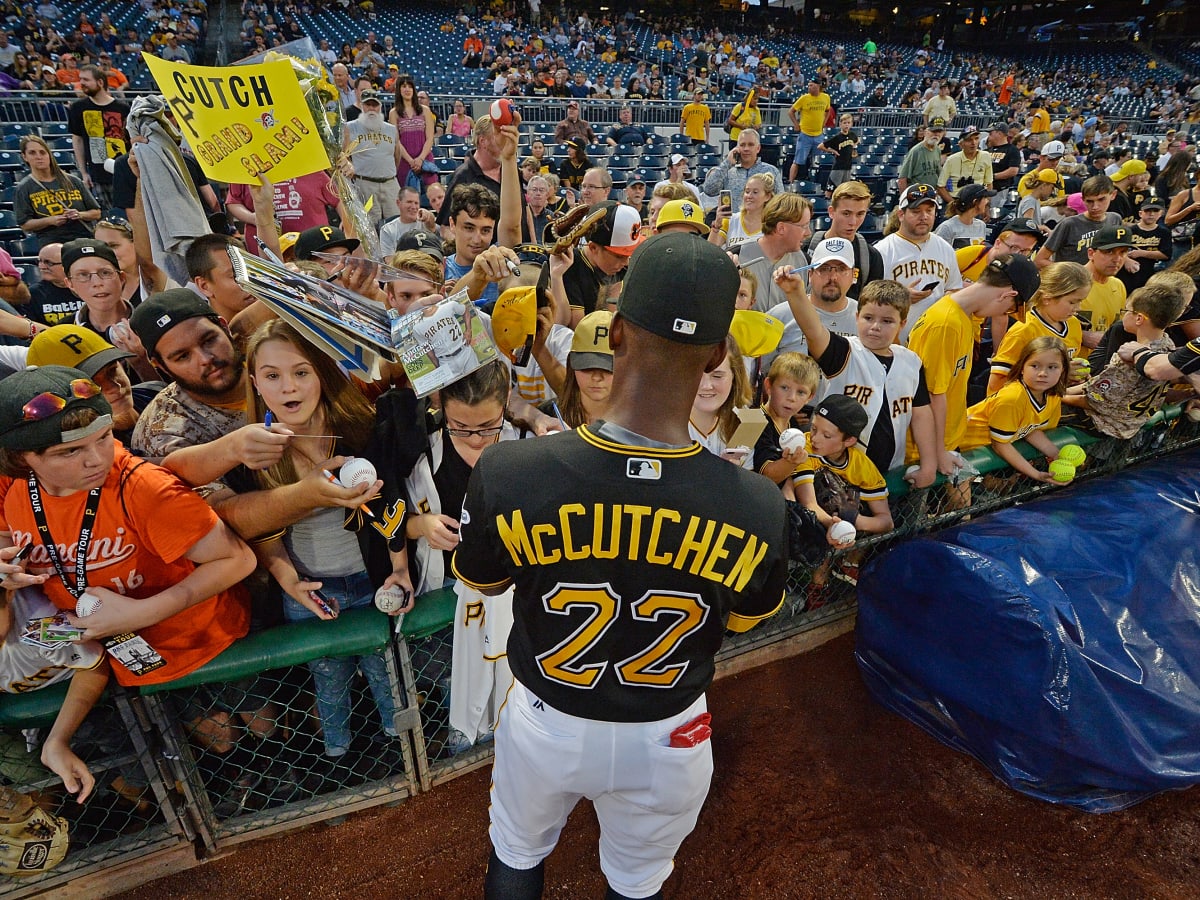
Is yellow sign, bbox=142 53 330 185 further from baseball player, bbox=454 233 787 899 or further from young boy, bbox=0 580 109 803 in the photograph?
baseball player, bbox=454 233 787 899

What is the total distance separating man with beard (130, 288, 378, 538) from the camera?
2.12m

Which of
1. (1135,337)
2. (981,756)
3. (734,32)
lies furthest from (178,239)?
(734,32)

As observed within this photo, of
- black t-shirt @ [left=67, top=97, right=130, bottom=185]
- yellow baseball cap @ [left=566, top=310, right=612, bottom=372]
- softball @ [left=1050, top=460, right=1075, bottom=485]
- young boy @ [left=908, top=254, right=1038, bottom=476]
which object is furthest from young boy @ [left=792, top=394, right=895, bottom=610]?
black t-shirt @ [left=67, top=97, right=130, bottom=185]

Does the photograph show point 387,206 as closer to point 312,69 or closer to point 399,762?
point 312,69

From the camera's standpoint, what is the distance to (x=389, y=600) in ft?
7.55

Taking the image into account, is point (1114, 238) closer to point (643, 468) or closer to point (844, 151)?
point (643, 468)

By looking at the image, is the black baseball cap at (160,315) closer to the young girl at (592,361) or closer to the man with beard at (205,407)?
the man with beard at (205,407)

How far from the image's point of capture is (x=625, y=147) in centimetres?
1376

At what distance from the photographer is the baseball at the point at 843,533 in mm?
2643

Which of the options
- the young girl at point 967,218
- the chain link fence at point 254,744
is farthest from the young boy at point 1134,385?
the young girl at point 967,218

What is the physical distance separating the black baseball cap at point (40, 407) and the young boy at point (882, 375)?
274 cm

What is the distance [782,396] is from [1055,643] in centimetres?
139

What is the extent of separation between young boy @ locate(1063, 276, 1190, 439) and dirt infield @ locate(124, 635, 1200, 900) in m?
1.90

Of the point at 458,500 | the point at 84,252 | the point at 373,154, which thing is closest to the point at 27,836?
the point at 458,500
